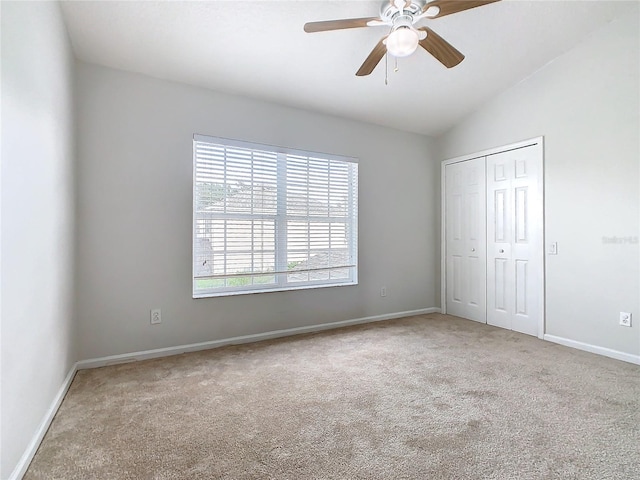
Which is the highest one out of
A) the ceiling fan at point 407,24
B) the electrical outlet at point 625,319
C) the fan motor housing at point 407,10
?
the fan motor housing at point 407,10

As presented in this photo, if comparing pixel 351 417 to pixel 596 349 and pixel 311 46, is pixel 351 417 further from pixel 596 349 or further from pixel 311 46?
pixel 311 46

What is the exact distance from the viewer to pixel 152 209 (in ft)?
9.66

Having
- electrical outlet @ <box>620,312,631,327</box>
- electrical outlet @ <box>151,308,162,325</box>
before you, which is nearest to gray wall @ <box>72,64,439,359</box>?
electrical outlet @ <box>151,308,162,325</box>

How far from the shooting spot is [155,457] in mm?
1604

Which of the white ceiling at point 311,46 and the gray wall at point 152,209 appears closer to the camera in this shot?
the white ceiling at point 311,46

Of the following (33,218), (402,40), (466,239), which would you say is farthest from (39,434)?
(466,239)

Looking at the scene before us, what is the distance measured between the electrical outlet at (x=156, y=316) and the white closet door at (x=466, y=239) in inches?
139

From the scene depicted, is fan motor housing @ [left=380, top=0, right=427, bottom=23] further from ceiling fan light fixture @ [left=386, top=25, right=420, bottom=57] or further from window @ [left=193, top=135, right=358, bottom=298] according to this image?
window @ [left=193, top=135, right=358, bottom=298]

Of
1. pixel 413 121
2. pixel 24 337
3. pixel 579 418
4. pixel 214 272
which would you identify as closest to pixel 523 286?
pixel 579 418

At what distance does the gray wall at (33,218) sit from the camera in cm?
141

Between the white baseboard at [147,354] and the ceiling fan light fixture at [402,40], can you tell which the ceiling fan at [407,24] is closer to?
the ceiling fan light fixture at [402,40]

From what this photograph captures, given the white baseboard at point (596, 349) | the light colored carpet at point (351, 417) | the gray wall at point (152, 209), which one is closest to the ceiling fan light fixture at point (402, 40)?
the gray wall at point (152, 209)

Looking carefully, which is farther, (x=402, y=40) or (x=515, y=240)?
(x=515, y=240)

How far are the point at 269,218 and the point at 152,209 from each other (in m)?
1.09
